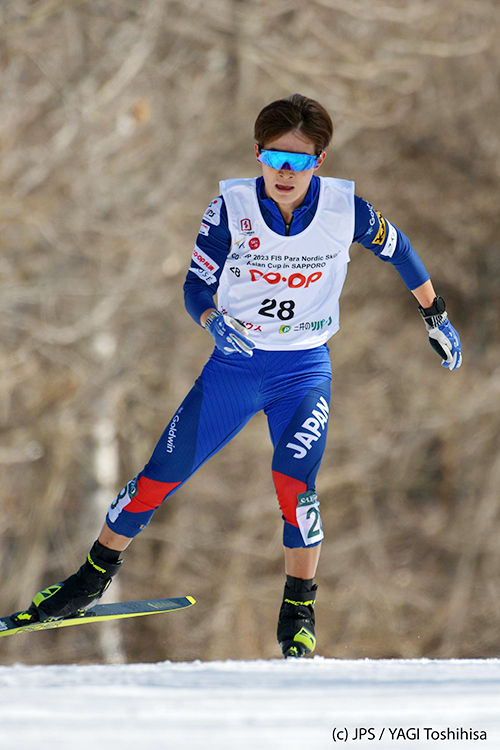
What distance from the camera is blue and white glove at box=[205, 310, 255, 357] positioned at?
10.5ft

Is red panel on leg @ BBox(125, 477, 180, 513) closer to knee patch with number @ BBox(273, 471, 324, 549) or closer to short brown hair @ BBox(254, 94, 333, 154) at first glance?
knee patch with number @ BBox(273, 471, 324, 549)

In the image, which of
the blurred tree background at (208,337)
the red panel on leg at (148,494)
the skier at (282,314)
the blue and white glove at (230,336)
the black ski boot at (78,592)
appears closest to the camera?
the blue and white glove at (230,336)

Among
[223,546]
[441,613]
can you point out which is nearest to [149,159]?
[223,546]

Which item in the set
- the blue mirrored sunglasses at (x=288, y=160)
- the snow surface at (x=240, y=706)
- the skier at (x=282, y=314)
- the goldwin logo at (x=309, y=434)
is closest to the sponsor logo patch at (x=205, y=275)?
the skier at (x=282, y=314)

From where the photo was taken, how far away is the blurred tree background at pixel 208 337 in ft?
38.3

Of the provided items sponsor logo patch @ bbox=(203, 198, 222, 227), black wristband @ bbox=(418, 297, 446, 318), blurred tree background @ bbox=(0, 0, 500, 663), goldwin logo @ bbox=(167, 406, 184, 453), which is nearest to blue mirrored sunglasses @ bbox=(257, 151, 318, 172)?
sponsor logo patch @ bbox=(203, 198, 222, 227)

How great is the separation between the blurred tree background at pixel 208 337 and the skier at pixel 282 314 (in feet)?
27.6

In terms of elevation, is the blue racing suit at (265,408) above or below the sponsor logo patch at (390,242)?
below

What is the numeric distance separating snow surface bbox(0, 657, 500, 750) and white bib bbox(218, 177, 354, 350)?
128 centimetres

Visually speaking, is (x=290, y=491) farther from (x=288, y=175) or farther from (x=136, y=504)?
(x=288, y=175)

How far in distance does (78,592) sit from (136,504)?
18.0 inches

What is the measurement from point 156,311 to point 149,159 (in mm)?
2128

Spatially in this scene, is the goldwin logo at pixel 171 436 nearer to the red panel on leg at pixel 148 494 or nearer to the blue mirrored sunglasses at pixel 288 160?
the red panel on leg at pixel 148 494

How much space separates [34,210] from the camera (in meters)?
11.4
